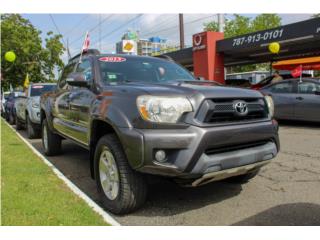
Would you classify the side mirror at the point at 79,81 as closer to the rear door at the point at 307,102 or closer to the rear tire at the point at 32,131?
the rear tire at the point at 32,131

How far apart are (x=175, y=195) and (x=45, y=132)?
384 centimetres

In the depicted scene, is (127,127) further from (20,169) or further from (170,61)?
(20,169)

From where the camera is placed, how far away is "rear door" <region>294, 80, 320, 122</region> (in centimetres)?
968

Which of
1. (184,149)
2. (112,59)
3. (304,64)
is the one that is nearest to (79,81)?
(112,59)

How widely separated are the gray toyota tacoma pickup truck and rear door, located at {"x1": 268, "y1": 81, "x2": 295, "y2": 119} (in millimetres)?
6986

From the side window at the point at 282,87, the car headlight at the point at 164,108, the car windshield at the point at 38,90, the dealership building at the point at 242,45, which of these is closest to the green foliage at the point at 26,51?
the dealership building at the point at 242,45

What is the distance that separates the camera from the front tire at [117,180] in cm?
346

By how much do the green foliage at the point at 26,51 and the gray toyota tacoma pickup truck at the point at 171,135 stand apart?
79.6 ft

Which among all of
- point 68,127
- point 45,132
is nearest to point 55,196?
point 68,127

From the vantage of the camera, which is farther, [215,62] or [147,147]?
[215,62]

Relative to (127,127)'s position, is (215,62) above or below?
above

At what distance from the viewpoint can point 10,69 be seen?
86.9 ft

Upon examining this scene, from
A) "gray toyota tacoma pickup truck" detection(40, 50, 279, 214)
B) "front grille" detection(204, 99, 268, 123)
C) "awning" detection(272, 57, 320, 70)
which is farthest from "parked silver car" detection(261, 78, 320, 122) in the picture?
"awning" detection(272, 57, 320, 70)

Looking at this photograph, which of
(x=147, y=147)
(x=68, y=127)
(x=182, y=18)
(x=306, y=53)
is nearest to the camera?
(x=147, y=147)
